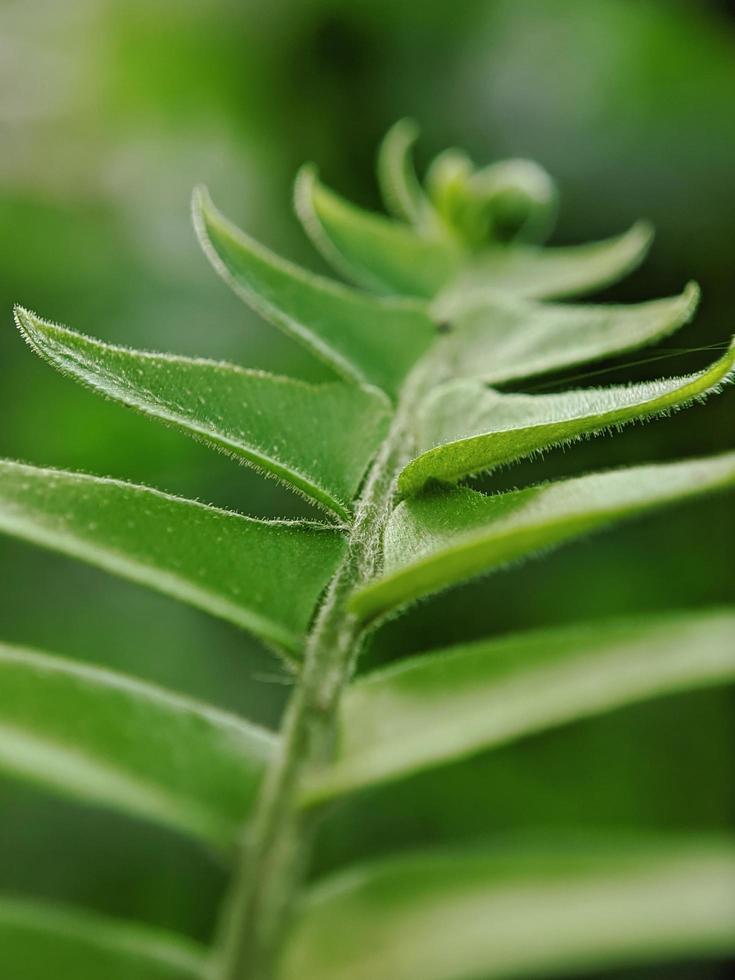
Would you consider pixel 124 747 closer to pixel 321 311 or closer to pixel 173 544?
pixel 173 544

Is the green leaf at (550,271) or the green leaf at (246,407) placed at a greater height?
the green leaf at (550,271)

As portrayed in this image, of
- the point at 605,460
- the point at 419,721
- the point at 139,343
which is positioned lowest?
the point at 419,721

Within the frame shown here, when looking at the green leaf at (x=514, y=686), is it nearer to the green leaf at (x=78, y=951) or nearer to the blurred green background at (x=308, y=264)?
the green leaf at (x=78, y=951)

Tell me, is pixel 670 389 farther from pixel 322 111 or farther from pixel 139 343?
pixel 322 111

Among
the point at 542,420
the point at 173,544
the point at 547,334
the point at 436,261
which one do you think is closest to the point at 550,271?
the point at 436,261

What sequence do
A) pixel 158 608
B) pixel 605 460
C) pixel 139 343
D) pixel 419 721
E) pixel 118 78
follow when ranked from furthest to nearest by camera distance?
pixel 118 78 → pixel 139 343 → pixel 158 608 → pixel 605 460 → pixel 419 721

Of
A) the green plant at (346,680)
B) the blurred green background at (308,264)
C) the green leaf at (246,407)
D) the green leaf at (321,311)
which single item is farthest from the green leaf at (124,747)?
the blurred green background at (308,264)

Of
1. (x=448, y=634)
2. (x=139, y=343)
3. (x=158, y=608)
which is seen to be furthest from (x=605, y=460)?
(x=139, y=343)
